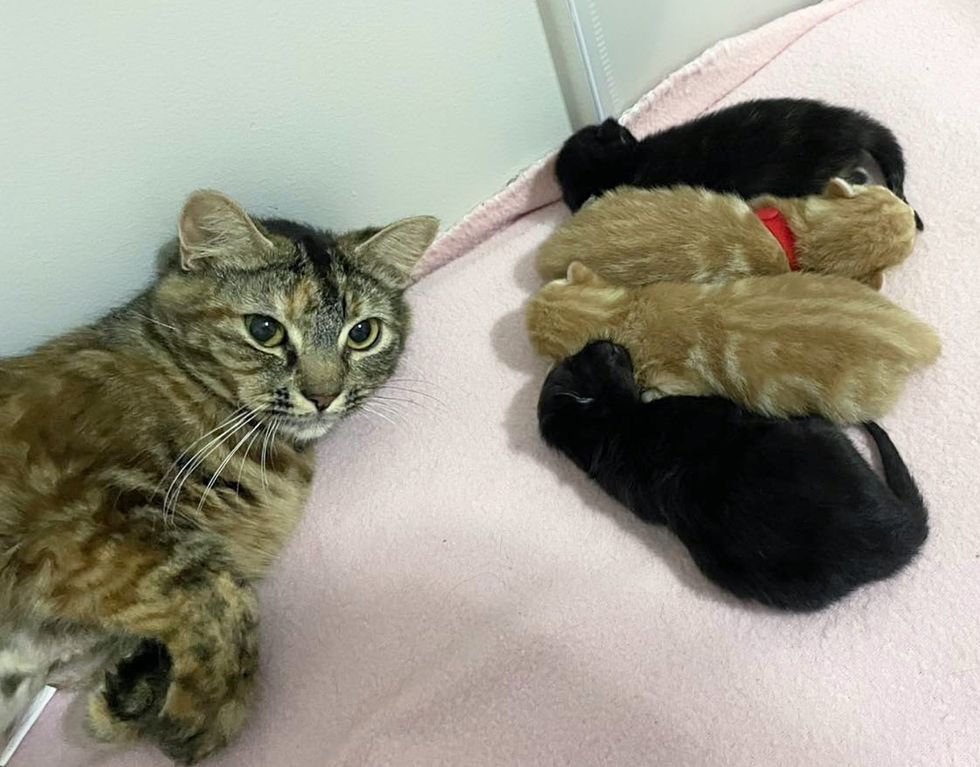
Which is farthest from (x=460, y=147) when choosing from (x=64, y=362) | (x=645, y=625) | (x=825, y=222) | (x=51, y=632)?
(x=51, y=632)

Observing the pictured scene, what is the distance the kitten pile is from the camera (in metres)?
1.17

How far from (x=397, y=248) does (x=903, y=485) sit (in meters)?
0.89

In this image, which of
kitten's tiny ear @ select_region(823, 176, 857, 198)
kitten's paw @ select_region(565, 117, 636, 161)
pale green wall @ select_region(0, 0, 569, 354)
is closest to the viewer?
pale green wall @ select_region(0, 0, 569, 354)

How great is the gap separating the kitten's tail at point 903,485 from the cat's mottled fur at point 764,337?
0.04 metres

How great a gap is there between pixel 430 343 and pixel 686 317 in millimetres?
509

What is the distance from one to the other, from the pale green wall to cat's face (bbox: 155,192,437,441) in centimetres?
10

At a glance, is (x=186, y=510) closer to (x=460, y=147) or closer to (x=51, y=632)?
(x=51, y=632)

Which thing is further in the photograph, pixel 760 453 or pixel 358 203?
pixel 358 203

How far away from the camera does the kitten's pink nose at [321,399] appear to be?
128cm

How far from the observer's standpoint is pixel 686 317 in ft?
4.39

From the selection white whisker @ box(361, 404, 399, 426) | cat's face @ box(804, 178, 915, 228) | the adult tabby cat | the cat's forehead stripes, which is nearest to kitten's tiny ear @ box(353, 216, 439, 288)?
the adult tabby cat

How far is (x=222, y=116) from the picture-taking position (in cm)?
125

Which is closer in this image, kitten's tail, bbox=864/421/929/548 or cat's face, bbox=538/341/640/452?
kitten's tail, bbox=864/421/929/548

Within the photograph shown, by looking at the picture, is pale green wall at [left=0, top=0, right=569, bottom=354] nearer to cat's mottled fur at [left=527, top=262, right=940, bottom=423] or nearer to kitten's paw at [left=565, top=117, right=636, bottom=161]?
kitten's paw at [left=565, top=117, right=636, bottom=161]
